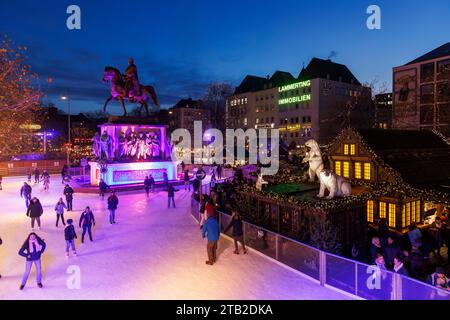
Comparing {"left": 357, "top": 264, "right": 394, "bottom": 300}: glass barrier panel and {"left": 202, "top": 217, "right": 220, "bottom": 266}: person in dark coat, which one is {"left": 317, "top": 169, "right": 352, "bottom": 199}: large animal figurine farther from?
{"left": 357, "top": 264, "right": 394, "bottom": 300}: glass barrier panel

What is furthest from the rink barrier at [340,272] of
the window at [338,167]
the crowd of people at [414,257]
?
the window at [338,167]

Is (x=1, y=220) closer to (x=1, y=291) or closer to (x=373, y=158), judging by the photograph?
(x=1, y=291)

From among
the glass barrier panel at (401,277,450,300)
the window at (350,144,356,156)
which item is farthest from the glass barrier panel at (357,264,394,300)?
the window at (350,144,356,156)

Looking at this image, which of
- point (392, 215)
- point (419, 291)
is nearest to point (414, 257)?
point (419, 291)

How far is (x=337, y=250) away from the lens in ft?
37.9

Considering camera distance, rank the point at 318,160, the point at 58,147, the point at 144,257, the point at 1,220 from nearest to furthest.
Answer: the point at 144,257, the point at 318,160, the point at 1,220, the point at 58,147

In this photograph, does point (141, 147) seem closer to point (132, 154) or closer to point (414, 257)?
point (132, 154)

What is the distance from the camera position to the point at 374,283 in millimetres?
7312

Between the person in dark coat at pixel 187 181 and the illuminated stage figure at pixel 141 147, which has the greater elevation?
the illuminated stage figure at pixel 141 147

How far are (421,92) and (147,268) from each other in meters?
47.1

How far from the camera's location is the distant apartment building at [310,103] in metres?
61.4

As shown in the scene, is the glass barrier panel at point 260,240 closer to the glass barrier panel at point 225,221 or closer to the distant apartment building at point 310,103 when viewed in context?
the glass barrier panel at point 225,221
